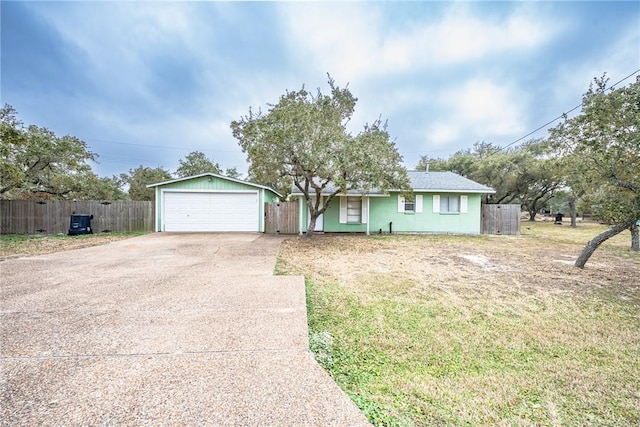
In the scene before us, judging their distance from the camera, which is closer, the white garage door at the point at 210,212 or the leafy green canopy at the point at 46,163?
the leafy green canopy at the point at 46,163

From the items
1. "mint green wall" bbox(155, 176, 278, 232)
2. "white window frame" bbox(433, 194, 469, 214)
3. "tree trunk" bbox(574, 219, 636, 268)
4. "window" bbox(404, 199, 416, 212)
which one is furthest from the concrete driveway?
"white window frame" bbox(433, 194, 469, 214)

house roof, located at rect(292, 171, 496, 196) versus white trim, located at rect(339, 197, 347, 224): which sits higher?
house roof, located at rect(292, 171, 496, 196)

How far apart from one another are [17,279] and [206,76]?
14.2 m

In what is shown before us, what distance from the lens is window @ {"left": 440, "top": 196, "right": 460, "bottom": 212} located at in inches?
553

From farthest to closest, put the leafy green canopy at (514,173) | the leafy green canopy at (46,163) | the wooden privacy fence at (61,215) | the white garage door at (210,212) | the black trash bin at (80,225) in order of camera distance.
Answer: the leafy green canopy at (514,173), the white garage door at (210,212), the leafy green canopy at (46,163), the wooden privacy fence at (61,215), the black trash bin at (80,225)

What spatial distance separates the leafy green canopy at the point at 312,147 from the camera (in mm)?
8898

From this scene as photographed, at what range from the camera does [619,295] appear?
464 centimetres

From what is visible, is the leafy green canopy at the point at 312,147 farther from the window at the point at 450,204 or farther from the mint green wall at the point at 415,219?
the window at the point at 450,204

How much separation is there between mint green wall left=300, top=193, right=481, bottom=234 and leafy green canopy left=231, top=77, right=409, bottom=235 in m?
3.29

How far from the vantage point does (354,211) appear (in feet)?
45.4

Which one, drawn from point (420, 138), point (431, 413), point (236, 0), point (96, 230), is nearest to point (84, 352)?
point (431, 413)

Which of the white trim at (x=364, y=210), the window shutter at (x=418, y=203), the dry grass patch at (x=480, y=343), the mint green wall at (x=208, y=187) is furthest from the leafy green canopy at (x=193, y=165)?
the dry grass patch at (x=480, y=343)

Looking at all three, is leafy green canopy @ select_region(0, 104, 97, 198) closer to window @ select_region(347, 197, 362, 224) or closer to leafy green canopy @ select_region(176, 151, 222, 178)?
window @ select_region(347, 197, 362, 224)

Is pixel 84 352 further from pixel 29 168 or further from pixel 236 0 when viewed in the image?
pixel 29 168
